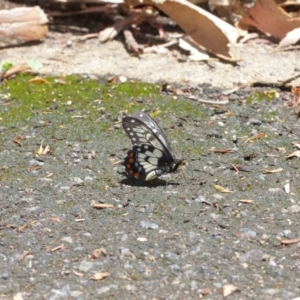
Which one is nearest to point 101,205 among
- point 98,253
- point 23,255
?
point 98,253

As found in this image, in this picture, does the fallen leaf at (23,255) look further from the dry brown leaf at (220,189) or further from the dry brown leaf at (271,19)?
the dry brown leaf at (271,19)

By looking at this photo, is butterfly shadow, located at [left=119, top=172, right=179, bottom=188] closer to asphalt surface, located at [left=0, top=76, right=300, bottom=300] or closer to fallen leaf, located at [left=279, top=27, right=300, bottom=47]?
asphalt surface, located at [left=0, top=76, right=300, bottom=300]

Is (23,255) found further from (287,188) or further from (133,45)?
(133,45)

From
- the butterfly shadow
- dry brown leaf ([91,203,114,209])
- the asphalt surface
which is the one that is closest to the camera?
the asphalt surface

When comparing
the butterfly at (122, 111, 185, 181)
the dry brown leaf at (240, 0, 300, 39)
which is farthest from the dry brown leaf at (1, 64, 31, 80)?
the dry brown leaf at (240, 0, 300, 39)

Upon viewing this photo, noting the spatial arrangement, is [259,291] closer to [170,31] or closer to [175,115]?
[175,115]

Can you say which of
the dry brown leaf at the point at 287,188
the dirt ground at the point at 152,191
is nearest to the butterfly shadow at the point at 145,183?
the dirt ground at the point at 152,191
